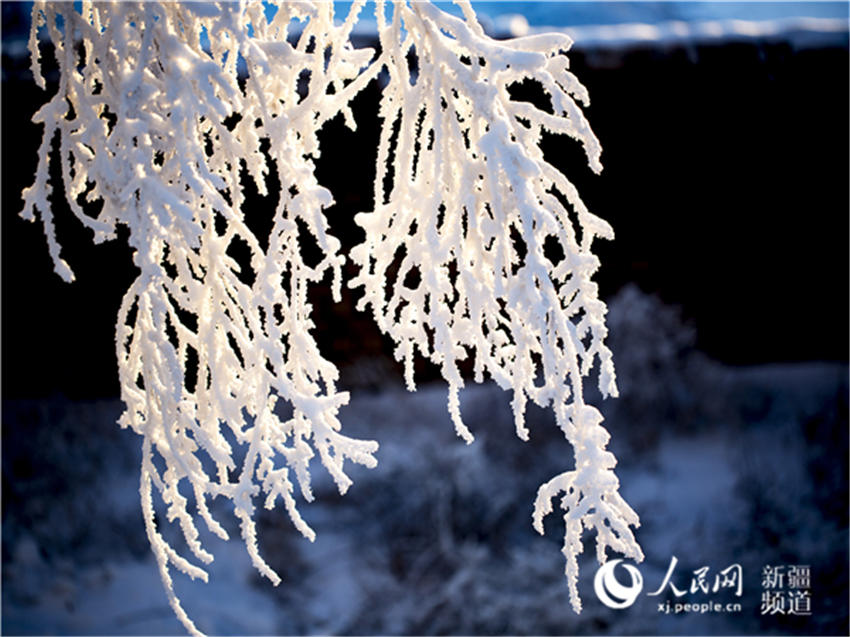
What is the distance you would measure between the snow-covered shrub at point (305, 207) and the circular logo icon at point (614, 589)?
9.13 feet

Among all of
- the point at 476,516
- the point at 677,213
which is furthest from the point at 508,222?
the point at 677,213

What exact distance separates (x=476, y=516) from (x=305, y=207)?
3.56 meters

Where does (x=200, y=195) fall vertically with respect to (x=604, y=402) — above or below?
above

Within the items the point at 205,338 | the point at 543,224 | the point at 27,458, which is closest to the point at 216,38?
the point at 205,338

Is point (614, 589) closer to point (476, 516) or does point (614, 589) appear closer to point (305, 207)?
point (476, 516)

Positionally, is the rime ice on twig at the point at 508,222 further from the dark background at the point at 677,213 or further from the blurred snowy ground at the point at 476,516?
the dark background at the point at 677,213

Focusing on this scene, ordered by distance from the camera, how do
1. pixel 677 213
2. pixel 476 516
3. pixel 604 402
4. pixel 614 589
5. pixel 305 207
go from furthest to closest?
1. pixel 677 213
2. pixel 604 402
3. pixel 476 516
4. pixel 614 589
5. pixel 305 207

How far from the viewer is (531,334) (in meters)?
1.31

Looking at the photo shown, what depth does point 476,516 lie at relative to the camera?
4414mm

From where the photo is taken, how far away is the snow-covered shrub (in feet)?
3.97

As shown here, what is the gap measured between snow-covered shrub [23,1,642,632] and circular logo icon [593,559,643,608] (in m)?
2.78

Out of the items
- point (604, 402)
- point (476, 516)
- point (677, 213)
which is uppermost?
point (677, 213)

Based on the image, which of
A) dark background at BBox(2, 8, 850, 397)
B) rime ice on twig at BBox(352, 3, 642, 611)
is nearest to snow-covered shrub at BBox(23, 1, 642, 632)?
rime ice on twig at BBox(352, 3, 642, 611)
